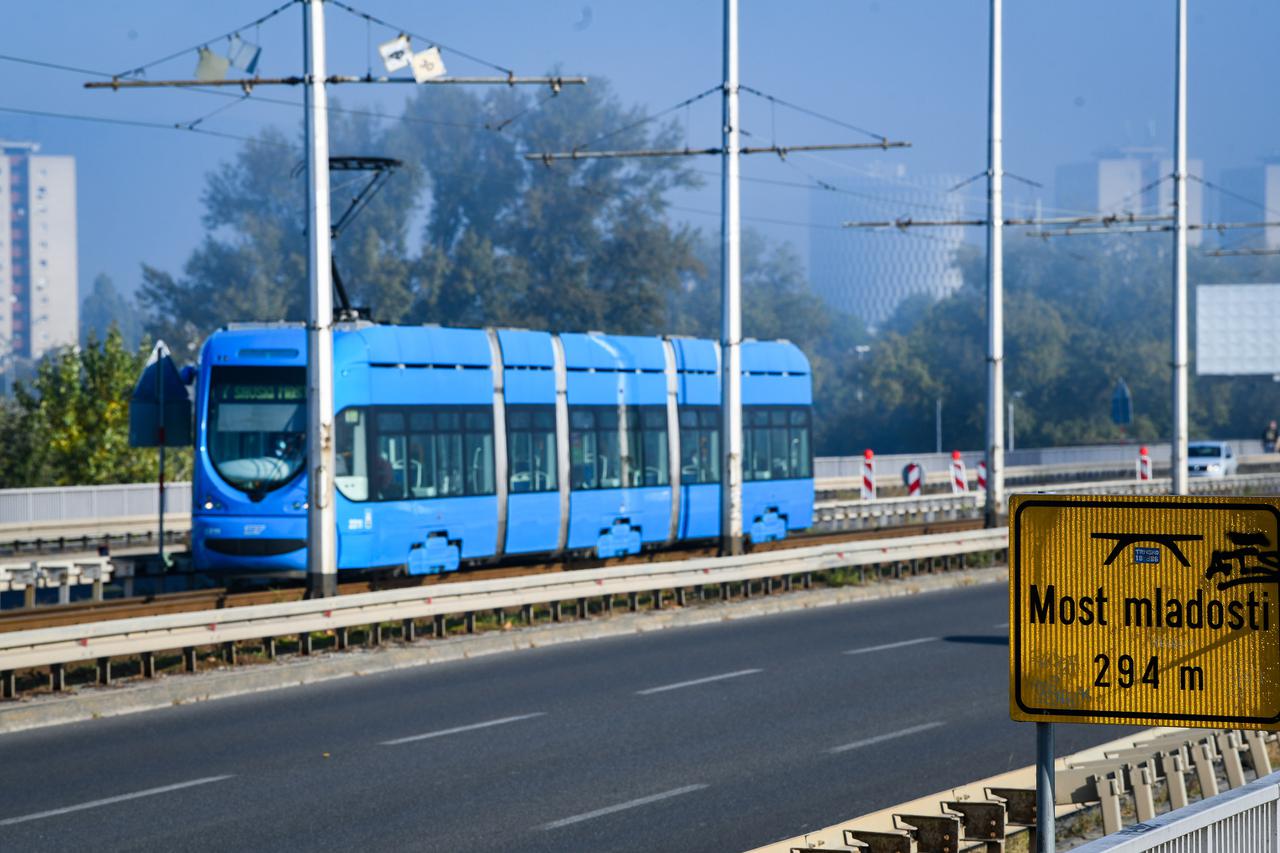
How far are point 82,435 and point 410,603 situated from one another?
2833 centimetres

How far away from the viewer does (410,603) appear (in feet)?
66.9

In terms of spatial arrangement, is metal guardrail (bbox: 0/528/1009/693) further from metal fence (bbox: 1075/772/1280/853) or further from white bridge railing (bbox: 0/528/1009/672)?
metal fence (bbox: 1075/772/1280/853)

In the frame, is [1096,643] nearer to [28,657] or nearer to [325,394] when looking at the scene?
[28,657]

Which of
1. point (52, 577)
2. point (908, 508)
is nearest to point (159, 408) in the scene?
point (52, 577)

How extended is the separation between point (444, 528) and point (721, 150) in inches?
281

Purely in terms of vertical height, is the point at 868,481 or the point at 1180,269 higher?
the point at 1180,269

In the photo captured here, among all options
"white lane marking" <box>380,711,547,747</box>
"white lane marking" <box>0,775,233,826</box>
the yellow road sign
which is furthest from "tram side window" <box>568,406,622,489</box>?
the yellow road sign

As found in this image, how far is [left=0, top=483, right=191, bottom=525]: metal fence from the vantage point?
38375mm

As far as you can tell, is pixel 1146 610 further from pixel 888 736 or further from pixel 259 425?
pixel 259 425

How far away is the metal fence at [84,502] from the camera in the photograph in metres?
38.4

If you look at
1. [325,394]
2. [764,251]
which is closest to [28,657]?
[325,394]

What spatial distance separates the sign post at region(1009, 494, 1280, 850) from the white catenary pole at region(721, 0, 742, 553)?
72.3 ft

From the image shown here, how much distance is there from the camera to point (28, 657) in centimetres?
1594

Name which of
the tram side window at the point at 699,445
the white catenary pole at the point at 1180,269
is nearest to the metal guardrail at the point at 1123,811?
the tram side window at the point at 699,445
